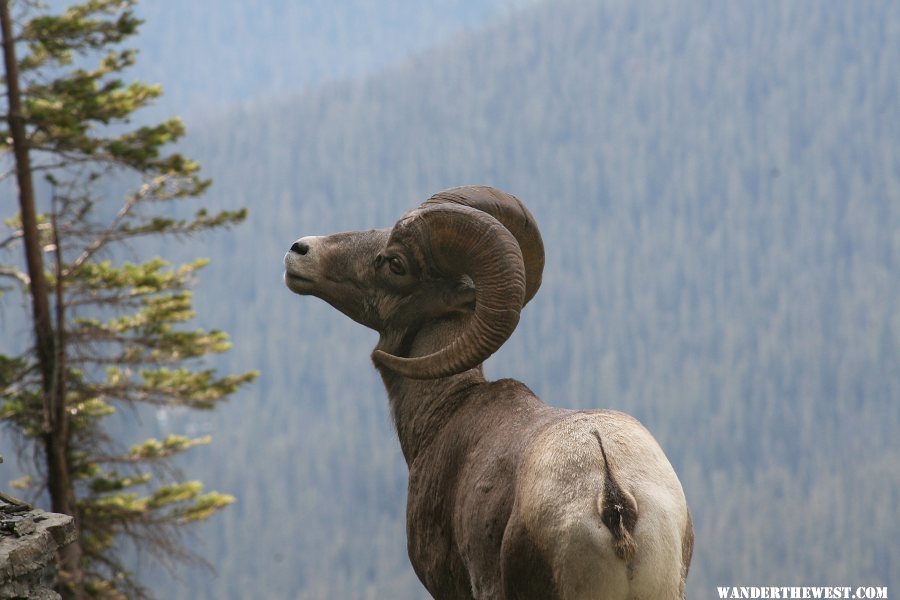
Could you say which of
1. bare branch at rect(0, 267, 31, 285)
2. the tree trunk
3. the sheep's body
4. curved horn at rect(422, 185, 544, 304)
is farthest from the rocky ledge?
bare branch at rect(0, 267, 31, 285)

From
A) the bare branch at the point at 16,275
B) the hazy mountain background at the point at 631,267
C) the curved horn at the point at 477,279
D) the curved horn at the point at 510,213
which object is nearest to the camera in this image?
the curved horn at the point at 477,279

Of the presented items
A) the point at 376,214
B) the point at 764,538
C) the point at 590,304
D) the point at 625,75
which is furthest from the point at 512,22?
the point at 764,538

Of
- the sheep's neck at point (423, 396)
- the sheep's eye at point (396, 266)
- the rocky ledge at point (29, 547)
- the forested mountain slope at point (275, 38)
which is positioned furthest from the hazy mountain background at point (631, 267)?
the rocky ledge at point (29, 547)

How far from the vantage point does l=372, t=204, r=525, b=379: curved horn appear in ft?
17.0

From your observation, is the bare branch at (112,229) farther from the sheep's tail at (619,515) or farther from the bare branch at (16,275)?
Result: the sheep's tail at (619,515)

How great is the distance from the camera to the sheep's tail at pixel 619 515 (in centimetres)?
394

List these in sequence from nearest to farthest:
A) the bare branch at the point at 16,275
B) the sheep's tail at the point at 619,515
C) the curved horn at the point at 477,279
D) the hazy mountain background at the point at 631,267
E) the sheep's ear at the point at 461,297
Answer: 1. the sheep's tail at the point at 619,515
2. the curved horn at the point at 477,279
3. the sheep's ear at the point at 461,297
4. the bare branch at the point at 16,275
5. the hazy mountain background at the point at 631,267

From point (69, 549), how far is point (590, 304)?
4731cm

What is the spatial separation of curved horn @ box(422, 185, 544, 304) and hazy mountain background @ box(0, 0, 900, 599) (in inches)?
1419

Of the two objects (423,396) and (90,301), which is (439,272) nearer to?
(423,396)

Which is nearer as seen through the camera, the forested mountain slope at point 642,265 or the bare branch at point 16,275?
the bare branch at point 16,275

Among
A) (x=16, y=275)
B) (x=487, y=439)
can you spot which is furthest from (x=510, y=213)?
(x=16, y=275)

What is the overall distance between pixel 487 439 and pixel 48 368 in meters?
9.52

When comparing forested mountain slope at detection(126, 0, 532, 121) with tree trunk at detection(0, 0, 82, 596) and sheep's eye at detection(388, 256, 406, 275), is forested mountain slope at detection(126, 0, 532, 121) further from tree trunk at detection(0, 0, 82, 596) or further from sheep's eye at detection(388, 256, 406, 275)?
sheep's eye at detection(388, 256, 406, 275)
